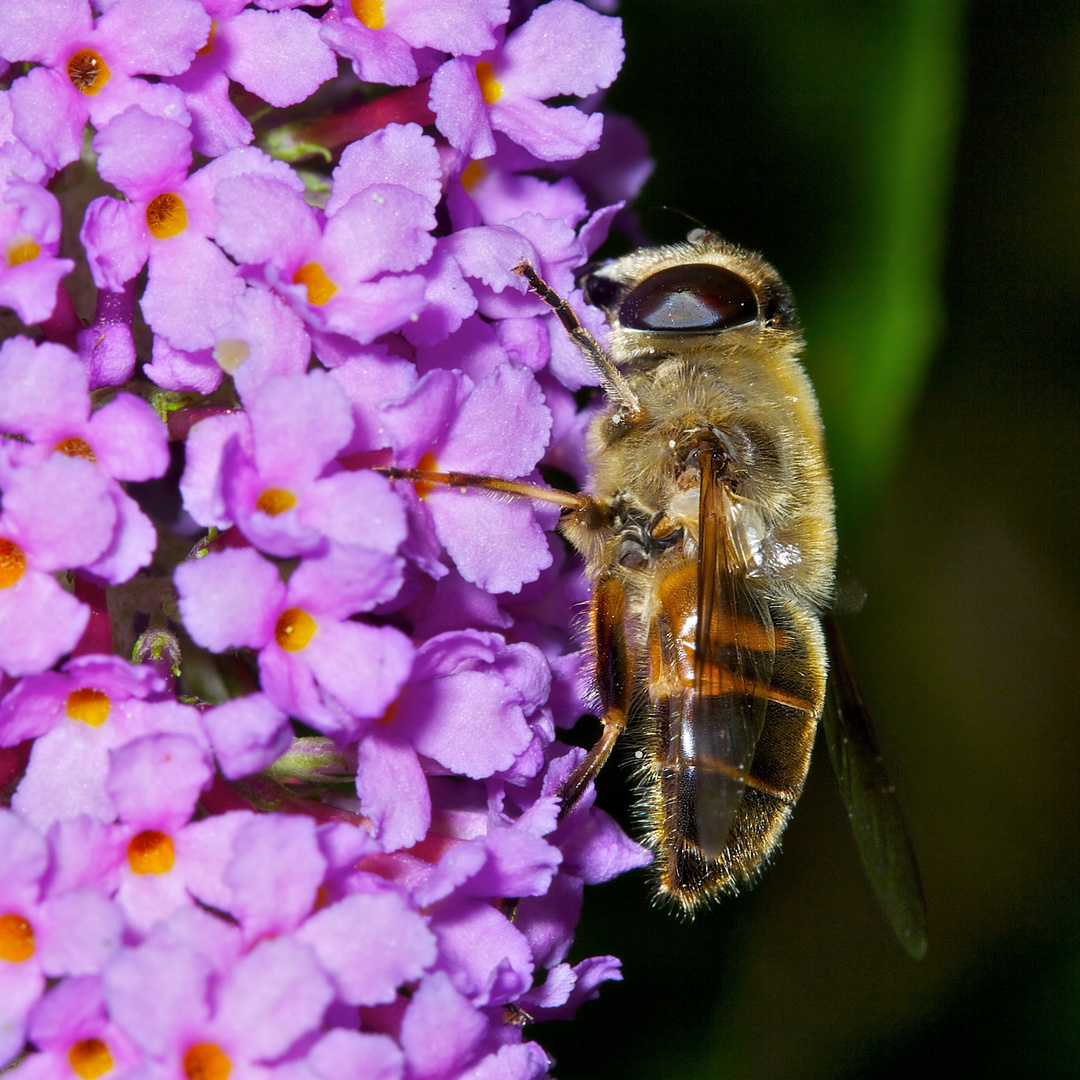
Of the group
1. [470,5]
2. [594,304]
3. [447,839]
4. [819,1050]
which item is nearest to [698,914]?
[819,1050]

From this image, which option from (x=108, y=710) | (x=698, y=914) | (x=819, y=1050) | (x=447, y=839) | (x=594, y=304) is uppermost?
(x=594, y=304)

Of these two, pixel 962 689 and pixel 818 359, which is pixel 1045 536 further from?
pixel 818 359

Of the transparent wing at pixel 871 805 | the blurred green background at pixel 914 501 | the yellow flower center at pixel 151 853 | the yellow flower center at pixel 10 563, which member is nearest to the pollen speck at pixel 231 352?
the yellow flower center at pixel 10 563

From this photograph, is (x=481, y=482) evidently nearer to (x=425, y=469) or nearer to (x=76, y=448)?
(x=425, y=469)

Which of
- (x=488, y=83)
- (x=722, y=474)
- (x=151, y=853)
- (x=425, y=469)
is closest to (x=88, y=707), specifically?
(x=151, y=853)

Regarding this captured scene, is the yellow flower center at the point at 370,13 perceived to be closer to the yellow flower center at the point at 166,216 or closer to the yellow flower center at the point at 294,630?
the yellow flower center at the point at 166,216

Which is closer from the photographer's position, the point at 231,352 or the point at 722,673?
the point at 231,352
